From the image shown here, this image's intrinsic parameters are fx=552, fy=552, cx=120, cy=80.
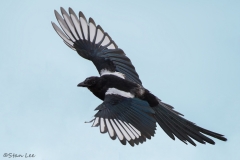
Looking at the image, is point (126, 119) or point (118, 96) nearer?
point (126, 119)

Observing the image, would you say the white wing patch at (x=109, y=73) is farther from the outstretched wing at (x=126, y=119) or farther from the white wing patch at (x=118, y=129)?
the white wing patch at (x=118, y=129)

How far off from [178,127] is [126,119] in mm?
506

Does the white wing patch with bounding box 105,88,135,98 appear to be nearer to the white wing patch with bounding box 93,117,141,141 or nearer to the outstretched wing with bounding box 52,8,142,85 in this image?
the white wing patch with bounding box 93,117,141,141

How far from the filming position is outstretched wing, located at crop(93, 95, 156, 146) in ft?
12.7

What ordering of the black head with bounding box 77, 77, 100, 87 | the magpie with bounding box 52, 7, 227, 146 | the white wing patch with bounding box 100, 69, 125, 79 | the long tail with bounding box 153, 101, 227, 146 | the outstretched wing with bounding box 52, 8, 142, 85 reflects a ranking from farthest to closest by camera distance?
the outstretched wing with bounding box 52, 8, 142, 85
the white wing patch with bounding box 100, 69, 125, 79
the black head with bounding box 77, 77, 100, 87
the long tail with bounding box 153, 101, 227, 146
the magpie with bounding box 52, 7, 227, 146

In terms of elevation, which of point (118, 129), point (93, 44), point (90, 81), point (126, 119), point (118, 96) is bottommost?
point (118, 129)

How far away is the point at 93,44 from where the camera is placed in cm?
513

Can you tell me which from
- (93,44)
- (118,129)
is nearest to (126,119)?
(118,129)

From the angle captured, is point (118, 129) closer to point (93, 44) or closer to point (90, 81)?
point (90, 81)

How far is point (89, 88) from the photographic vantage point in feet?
15.0

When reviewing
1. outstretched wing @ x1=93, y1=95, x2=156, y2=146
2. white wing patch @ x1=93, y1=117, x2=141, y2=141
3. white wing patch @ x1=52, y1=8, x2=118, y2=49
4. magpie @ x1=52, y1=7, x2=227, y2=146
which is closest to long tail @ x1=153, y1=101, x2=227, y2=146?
magpie @ x1=52, y1=7, x2=227, y2=146

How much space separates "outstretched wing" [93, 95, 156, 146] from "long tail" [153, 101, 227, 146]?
200 mm

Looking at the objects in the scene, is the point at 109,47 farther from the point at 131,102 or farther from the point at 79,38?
the point at 131,102

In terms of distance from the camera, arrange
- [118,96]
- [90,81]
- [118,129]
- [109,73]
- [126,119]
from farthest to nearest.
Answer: [109,73] → [90,81] → [118,96] → [126,119] → [118,129]
